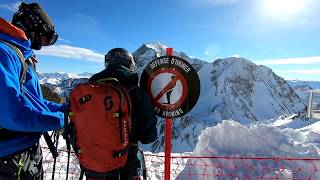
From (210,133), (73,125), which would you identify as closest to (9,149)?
(73,125)

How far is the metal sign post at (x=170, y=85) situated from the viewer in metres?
4.80

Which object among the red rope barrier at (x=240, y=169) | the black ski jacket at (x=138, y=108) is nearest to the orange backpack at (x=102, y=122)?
the black ski jacket at (x=138, y=108)

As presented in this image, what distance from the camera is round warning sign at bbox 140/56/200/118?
189 inches

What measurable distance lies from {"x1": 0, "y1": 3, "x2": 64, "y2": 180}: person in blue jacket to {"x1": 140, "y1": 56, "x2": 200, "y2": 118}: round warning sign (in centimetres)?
134

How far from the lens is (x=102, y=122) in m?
3.38

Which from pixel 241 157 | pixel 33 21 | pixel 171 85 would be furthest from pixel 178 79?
pixel 241 157

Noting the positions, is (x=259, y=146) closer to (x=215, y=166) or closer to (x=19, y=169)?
(x=215, y=166)

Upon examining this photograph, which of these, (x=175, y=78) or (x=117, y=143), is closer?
(x=117, y=143)

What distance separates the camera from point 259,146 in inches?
485

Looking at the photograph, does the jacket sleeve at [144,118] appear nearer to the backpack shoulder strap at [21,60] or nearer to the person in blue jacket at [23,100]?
the person in blue jacket at [23,100]

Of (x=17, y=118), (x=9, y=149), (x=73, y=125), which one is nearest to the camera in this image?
(x=17, y=118)

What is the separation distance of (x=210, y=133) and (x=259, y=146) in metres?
1.69

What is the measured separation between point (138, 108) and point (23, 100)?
1060mm

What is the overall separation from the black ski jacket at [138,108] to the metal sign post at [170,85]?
3.67 ft
